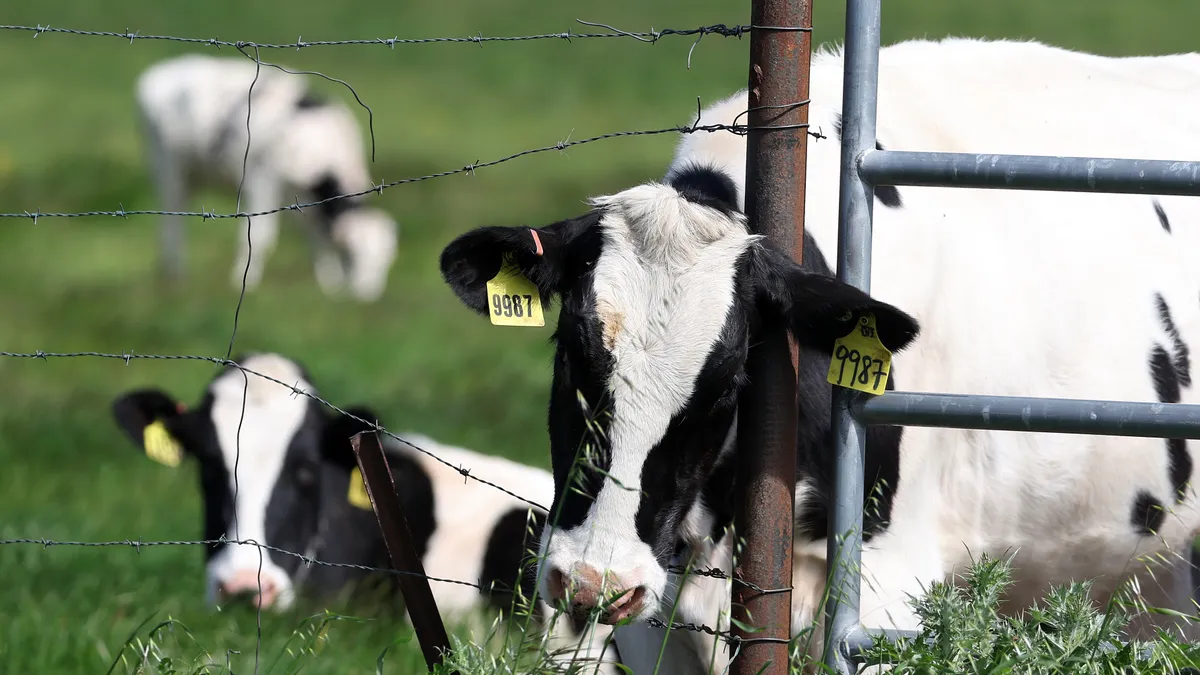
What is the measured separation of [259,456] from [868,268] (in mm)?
3502

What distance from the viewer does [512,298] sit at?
3297 mm

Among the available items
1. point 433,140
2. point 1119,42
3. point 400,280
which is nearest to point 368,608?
point 400,280

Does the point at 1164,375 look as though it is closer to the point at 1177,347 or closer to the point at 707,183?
the point at 1177,347

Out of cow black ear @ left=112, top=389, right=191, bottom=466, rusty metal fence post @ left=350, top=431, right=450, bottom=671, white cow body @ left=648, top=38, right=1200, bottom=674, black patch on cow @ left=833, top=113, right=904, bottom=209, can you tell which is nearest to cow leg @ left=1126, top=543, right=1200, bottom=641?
white cow body @ left=648, top=38, right=1200, bottom=674

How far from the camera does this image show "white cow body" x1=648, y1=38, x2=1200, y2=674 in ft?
11.9

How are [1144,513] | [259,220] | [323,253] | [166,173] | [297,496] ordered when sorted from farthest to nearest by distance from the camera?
[323,253], [166,173], [259,220], [297,496], [1144,513]

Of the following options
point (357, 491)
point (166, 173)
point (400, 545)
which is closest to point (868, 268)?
point (400, 545)

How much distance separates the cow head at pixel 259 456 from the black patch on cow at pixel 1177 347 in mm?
2821

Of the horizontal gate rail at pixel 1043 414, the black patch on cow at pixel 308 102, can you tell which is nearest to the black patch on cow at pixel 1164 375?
the horizontal gate rail at pixel 1043 414

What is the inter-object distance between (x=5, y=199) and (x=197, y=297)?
19.3 feet

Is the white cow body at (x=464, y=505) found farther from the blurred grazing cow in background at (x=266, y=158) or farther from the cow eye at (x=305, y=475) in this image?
the blurred grazing cow in background at (x=266, y=158)

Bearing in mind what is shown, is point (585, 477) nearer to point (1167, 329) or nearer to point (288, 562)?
point (1167, 329)

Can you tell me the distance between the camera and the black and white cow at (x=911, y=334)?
2.97m

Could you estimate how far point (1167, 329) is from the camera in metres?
4.11
